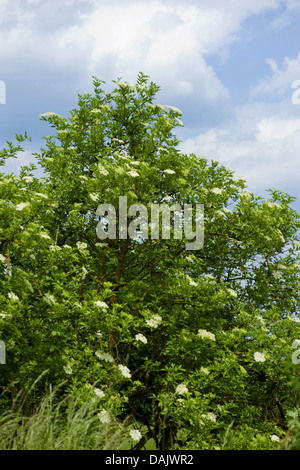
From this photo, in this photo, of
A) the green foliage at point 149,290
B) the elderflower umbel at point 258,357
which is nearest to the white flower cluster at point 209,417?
the green foliage at point 149,290

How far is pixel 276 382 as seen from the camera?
32.7 ft

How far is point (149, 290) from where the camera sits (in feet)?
33.9

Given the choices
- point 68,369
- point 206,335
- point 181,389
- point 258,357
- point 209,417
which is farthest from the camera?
point 206,335

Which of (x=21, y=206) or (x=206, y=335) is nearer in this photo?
(x=21, y=206)

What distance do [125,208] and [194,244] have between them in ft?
5.59

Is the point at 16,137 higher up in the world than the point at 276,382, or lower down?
higher up

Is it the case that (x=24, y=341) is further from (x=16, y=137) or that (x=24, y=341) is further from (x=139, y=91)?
(x=139, y=91)

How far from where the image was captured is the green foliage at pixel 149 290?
345 inches

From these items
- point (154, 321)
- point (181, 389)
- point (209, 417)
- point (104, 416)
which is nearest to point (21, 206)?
point (154, 321)

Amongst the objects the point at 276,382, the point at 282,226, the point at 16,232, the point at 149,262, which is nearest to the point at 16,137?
the point at 16,232

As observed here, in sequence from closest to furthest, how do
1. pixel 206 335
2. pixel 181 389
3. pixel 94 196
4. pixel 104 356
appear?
pixel 181 389
pixel 104 356
pixel 206 335
pixel 94 196

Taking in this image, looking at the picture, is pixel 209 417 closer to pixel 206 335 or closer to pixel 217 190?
pixel 206 335

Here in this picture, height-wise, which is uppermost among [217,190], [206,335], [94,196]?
[217,190]
